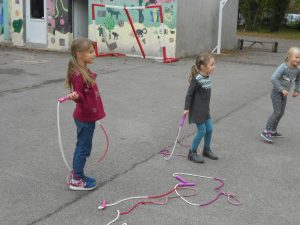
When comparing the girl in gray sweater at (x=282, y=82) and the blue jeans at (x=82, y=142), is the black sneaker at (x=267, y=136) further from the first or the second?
the blue jeans at (x=82, y=142)

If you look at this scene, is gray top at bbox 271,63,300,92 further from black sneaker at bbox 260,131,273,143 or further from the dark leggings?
black sneaker at bbox 260,131,273,143

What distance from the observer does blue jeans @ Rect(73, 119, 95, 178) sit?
4.26m

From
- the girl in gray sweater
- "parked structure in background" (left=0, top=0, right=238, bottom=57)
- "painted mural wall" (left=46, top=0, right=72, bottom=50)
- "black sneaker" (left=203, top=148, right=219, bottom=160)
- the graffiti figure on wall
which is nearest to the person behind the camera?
"black sneaker" (left=203, top=148, right=219, bottom=160)

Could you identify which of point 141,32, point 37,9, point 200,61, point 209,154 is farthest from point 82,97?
point 37,9

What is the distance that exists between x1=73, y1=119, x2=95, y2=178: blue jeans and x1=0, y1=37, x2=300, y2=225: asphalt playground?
0.79 feet

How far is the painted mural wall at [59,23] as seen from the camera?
664 inches

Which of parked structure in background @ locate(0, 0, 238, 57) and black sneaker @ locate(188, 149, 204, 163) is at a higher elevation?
parked structure in background @ locate(0, 0, 238, 57)

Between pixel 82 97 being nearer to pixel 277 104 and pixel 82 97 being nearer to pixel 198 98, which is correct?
pixel 198 98

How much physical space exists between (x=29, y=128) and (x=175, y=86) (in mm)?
4693

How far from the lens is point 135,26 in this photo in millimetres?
15789

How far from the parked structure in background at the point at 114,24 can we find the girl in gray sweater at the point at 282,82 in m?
9.42

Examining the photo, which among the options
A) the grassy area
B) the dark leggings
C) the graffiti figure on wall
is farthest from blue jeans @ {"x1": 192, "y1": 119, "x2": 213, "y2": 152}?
the grassy area

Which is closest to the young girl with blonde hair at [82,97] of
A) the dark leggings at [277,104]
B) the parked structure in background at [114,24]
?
the dark leggings at [277,104]

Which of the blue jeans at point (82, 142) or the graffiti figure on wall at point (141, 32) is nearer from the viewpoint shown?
the blue jeans at point (82, 142)
